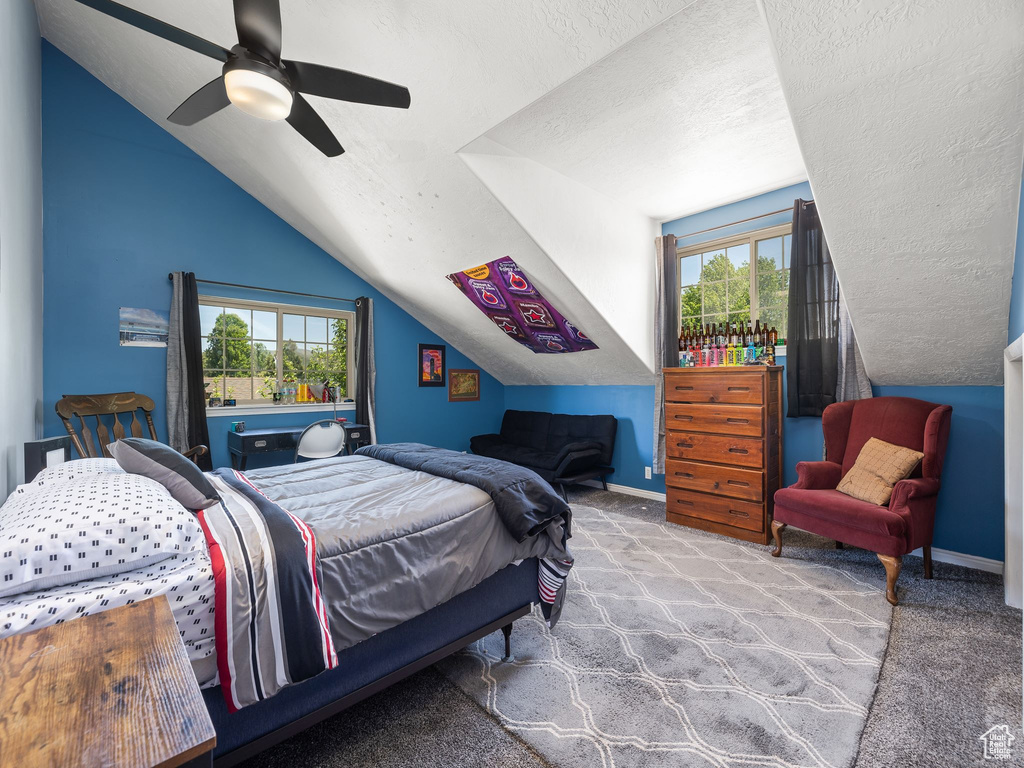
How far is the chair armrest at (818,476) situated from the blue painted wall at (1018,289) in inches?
45.8

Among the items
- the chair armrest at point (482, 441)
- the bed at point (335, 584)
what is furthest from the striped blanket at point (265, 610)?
the chair armrest at point (482, 441)

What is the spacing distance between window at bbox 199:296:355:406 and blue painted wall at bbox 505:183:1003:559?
2.69 meters

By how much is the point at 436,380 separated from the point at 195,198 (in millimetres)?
2902

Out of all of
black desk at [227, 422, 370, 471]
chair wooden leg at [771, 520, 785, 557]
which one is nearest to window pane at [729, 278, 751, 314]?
chair wooden leg at [771, 520, 785, 557]

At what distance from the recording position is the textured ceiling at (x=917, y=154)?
65.5 inches

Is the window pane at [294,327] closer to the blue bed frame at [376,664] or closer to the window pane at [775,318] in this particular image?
the blue bed frame at [376,664]

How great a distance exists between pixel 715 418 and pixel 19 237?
168 inches

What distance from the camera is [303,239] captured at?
186 inches

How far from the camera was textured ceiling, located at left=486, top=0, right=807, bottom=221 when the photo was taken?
2180mm

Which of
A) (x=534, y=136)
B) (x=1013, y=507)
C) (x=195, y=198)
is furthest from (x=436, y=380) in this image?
(x=1013, y=507)

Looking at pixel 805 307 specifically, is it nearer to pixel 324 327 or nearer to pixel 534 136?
pixel 534 136

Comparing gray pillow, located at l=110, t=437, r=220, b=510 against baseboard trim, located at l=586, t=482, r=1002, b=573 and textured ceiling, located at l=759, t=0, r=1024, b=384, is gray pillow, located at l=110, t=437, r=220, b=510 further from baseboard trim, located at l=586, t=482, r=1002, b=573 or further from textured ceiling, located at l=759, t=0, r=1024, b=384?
baseboard trim, located at l=586, t=482, r=1002, b=573

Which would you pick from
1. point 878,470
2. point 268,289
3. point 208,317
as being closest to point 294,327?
point 268,289

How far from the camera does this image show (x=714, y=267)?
4168mm
